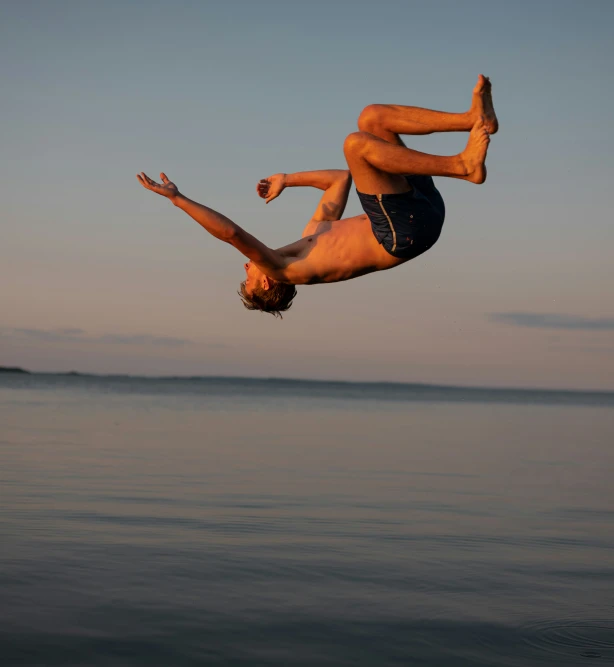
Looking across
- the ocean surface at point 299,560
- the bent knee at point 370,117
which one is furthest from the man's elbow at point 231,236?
the ocean surface at point 299,560

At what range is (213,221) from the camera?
764 centimetres

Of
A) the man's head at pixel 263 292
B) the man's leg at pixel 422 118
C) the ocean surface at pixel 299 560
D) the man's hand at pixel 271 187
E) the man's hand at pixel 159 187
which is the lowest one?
the ocean surface at pixel 299 560

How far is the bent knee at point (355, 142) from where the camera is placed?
7094 mm

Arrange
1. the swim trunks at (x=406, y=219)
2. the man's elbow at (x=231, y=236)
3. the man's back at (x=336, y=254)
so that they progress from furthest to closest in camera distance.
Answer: the man's back at (x=336, y=254), the man's elbow at (x=231, y=236), the swim trunks at (x=406, y=219)

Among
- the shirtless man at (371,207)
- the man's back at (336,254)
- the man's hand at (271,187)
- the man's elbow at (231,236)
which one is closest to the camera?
the shirtless man at (371,207)

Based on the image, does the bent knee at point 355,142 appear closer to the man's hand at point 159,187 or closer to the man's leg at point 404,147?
the man's leg at point 404,147

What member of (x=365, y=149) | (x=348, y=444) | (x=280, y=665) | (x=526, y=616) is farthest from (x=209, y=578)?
(x=348, y=444)

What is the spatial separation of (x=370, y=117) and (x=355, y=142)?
9.4 inches

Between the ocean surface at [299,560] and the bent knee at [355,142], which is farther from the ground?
the bent knee at [355,142]

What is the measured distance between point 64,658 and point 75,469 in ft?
30.6

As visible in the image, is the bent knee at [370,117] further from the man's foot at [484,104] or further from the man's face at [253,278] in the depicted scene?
the man's face at [253,278]

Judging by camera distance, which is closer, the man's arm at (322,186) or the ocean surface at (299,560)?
the ocean surface at (299,560)

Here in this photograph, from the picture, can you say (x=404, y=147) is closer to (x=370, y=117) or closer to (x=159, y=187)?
(x=370, y=117)

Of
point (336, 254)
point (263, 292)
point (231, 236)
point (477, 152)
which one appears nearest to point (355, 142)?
point (477, 152)
